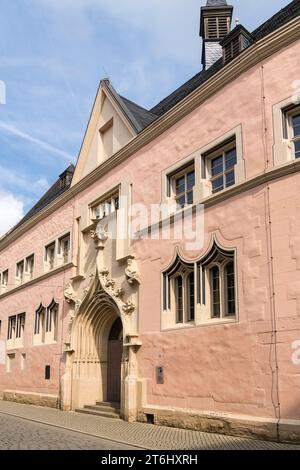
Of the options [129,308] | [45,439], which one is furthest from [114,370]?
[45,439]

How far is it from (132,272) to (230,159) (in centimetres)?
450

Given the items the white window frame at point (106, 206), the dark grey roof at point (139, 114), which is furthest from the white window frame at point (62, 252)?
the dark grey roof at point (139, 114)

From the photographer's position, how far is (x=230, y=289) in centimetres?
1209

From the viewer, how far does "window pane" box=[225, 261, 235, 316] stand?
12.0 metres

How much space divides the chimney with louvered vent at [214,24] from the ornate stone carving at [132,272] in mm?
12580

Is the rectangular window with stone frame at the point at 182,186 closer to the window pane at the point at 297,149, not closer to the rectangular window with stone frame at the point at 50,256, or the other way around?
the window pane at the point at 297,149

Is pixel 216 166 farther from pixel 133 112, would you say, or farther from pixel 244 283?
pixel 133 112

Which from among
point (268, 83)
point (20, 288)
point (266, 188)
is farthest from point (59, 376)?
point (268, 83)

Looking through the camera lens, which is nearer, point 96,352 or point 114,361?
point 114,361

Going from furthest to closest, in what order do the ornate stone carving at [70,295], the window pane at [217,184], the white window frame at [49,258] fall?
1. the white window frame at [49,258]
2. the ornate stone carving at [70,295]
3. the window pane at [217,184]

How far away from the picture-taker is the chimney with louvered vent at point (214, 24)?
23.8 metres

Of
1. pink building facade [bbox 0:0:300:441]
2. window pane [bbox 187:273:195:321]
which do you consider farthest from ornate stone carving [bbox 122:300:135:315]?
window pane [bbox 187:273:195:321]

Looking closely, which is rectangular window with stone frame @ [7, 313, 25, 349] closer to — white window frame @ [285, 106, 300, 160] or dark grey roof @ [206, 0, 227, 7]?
white window frame @ [285, 106, 300, 160]

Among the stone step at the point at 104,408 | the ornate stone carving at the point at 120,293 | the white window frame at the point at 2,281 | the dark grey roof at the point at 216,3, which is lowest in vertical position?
the stone step at the point at 104,408
